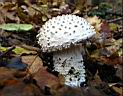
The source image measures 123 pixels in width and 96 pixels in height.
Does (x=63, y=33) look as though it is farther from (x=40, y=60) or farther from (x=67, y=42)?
(x=40, y=60)

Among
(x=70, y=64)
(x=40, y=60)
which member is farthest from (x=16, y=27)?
(x=70, y=64)

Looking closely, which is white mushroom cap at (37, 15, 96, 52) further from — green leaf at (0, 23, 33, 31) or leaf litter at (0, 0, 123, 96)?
green leaf at (0, 23, 33, 31)

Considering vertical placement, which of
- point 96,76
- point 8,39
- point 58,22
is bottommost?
point 96,76

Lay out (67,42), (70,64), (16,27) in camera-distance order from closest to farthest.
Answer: (67,42) → (70,64) → (16,27)

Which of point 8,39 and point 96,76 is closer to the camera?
point 96,76

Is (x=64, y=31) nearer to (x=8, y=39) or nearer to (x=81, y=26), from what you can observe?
(x=81, y=26)

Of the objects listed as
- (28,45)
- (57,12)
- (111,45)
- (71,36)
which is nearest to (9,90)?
(71,36)

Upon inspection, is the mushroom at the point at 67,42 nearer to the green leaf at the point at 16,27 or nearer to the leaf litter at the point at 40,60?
the leaf litter at the point at 40,60
